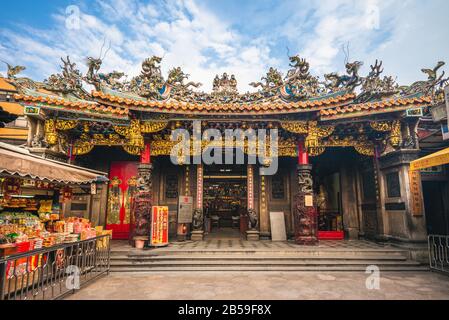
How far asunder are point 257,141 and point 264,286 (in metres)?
4.58

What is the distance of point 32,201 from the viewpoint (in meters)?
5.98

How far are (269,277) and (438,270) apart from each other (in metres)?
4.19

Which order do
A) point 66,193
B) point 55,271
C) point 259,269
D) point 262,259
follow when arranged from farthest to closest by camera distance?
point 66,193
point 262,259
point 259,269
point 55,271

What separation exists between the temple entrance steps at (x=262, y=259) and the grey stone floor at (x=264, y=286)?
0.31 meters

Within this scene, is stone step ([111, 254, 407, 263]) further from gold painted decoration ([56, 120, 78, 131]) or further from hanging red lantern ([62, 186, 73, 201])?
gold painted decoration ([56, 120, 78, 131])

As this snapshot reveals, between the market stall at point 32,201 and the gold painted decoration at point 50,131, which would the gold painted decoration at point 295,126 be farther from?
the gold painted decoration at point 50,131

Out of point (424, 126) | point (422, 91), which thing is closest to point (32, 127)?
point (422, 91)

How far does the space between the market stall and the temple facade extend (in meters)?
1.60

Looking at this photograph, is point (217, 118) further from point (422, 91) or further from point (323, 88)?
point (422, 91)

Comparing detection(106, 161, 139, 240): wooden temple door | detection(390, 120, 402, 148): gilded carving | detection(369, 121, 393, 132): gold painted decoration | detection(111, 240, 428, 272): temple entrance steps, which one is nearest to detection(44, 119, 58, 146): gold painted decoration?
detection(106, 161, 139, 240): wooden temple door

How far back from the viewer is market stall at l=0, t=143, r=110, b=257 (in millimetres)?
3982

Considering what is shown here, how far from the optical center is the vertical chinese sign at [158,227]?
281 inches

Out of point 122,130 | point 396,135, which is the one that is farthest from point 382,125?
point 122,130

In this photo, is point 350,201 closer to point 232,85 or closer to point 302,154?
point 302,154
